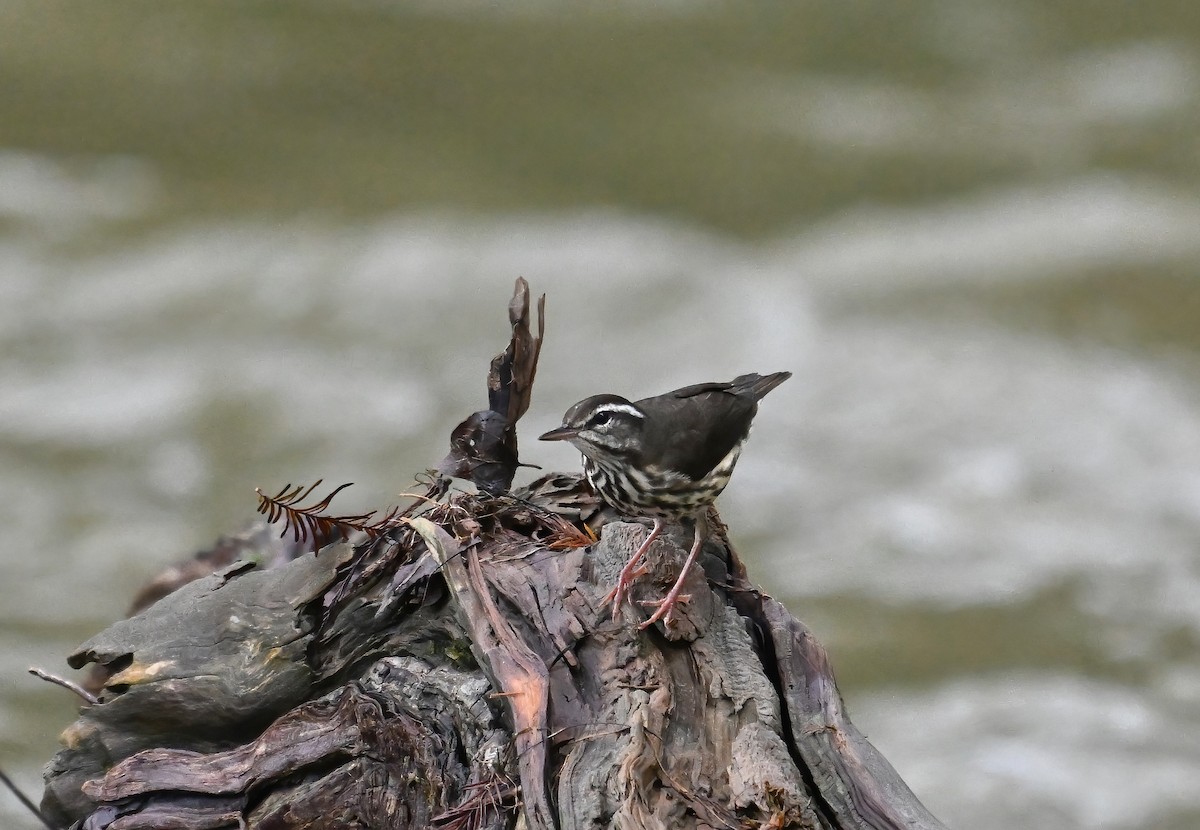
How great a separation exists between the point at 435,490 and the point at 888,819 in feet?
3.28

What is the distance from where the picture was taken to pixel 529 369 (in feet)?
8.43

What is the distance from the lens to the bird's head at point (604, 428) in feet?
9.52

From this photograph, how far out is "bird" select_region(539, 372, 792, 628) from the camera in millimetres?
2811

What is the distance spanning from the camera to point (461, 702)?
2.19 m

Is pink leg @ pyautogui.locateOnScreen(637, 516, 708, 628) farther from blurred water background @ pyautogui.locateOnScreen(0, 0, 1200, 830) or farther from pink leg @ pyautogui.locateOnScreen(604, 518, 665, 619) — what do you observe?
blurred water background @ pyautogui.locateOnScreen(0, 0, 1200, 830)

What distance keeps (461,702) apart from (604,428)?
3.02 ft

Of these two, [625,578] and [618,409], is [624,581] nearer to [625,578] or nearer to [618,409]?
[625,578]

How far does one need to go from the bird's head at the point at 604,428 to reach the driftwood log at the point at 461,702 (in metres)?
0.47

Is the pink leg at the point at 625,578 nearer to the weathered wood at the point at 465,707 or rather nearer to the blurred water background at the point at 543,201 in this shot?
the weathered wood at the point at 465,707

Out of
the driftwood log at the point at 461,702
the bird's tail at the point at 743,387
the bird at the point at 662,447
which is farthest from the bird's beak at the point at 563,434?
the driftwood log at the point at 461,702

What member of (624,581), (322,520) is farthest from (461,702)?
(322,520)

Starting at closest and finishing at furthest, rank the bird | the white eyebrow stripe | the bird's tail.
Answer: the bird
the white eyebrow stripe
the bird's tail

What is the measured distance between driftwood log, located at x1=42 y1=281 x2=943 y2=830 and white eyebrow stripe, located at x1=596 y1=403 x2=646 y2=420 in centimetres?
56

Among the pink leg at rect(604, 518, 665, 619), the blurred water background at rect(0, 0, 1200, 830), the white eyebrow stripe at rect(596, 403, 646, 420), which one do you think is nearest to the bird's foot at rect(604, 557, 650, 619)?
the pink leg at rect(604, 518, 665, 619)
